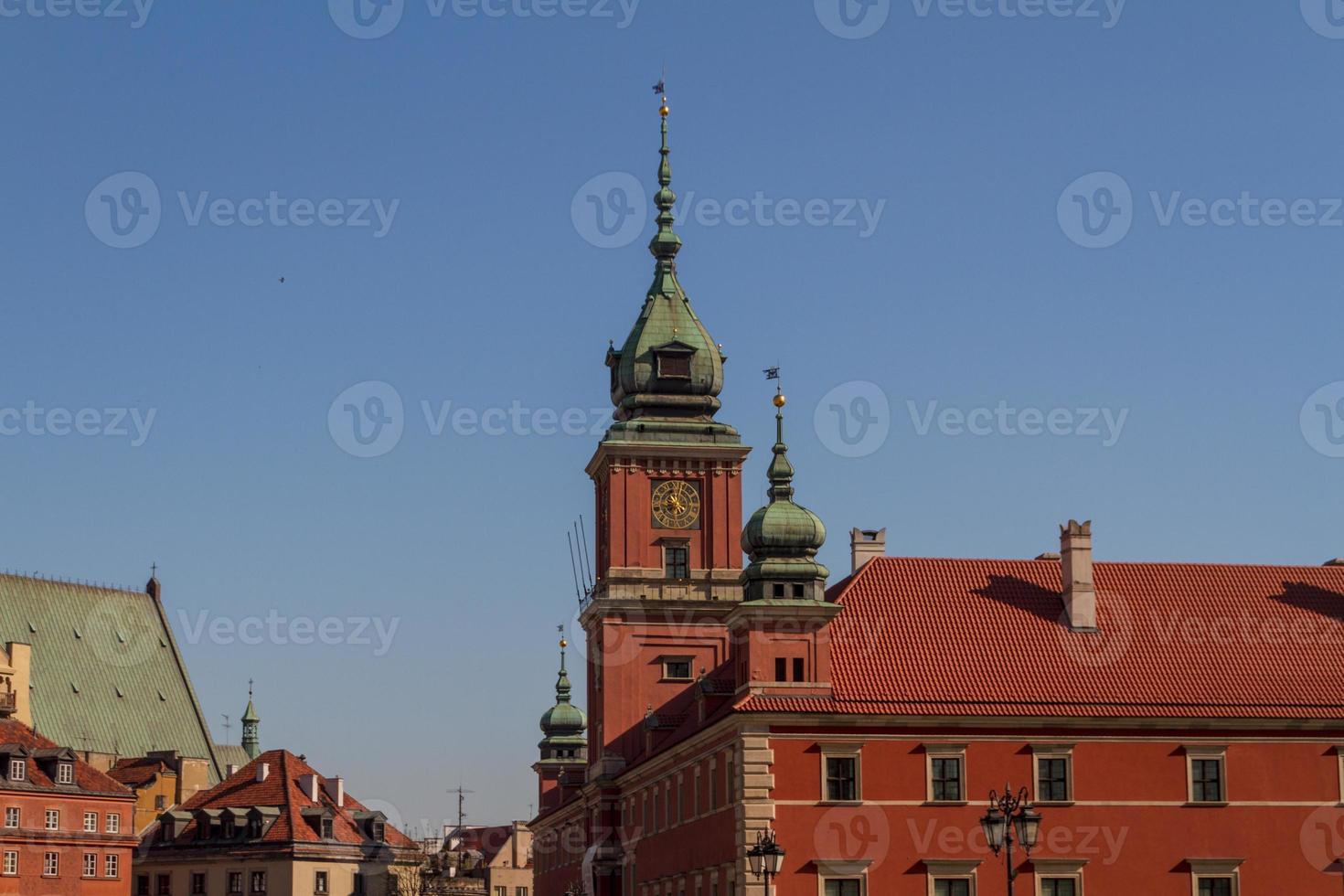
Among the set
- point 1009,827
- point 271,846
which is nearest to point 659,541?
point 271,846

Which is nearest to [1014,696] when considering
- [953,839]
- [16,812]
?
[953,839]

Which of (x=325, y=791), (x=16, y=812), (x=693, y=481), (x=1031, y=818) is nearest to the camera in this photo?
(x=1031, y=818)

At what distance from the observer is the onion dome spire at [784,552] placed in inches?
2502

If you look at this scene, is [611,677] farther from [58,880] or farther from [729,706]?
[58,880]

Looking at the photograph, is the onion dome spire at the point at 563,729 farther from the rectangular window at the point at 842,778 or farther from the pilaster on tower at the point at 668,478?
the rectangular window at the point at 842,778

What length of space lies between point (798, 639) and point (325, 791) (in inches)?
2111

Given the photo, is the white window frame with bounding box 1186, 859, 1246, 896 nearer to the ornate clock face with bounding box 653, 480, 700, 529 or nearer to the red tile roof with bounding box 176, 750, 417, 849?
the ornate clock face with bounding box 653, 480, 700, 529

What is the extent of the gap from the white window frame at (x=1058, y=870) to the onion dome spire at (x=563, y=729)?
45.6 meters

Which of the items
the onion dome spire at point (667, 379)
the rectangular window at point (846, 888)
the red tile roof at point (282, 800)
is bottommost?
the rectangular window at point (846, 888)

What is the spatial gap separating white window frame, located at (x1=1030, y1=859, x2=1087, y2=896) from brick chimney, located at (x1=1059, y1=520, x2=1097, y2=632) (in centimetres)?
753

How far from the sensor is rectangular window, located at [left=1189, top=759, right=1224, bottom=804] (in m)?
62.5

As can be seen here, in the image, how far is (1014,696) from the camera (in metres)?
62.4

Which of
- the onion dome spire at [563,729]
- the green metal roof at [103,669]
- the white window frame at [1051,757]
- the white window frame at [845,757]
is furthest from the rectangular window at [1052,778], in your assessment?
the green metal roof at [103,669]

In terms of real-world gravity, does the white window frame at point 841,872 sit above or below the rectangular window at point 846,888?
above
